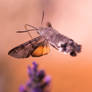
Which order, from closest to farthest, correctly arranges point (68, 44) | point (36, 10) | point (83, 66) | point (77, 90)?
point (68, 44) < point (77, 90) < point (83, 66) < point (36, 10)

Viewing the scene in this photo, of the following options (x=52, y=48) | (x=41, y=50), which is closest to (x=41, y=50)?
(x=41, y=50)

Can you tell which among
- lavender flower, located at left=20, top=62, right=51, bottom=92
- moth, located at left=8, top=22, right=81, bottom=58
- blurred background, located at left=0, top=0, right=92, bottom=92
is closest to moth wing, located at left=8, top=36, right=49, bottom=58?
moth, located at left=8, top=22, right=81, bottom=58

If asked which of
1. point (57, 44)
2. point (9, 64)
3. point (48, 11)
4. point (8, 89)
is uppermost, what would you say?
point (48, 11)

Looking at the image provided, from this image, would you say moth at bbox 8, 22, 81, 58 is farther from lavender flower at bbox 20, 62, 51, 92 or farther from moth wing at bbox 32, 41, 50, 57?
lavender flower at bbox 20, 62, 51, 92

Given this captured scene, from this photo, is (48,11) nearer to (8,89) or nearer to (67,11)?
(67,11)

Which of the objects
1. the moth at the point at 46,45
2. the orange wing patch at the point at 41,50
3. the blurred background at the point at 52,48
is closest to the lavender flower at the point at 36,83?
the moth at the point at 46,45

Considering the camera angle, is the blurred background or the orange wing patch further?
the blurred background

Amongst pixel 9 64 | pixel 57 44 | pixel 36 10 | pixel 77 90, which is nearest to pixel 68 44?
pixel 57 44
